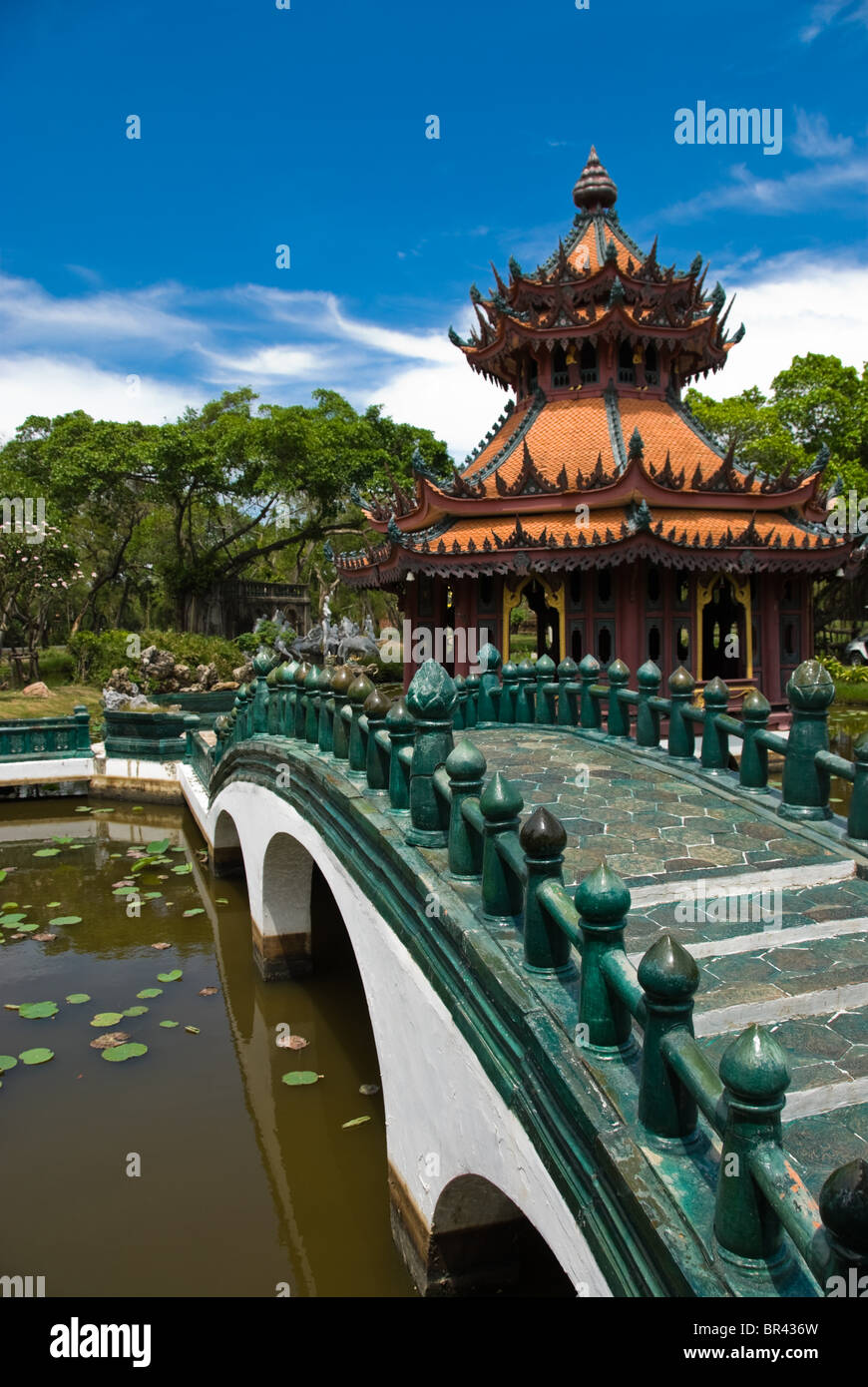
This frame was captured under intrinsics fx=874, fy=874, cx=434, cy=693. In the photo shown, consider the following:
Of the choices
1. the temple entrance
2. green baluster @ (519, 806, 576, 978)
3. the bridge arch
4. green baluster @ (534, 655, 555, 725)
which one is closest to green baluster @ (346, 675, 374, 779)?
the bridge arch

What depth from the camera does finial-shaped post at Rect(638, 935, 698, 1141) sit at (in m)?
2.69

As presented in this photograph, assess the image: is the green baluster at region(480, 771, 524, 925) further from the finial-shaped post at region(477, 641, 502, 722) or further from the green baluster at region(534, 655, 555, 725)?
the finial-shaped post at region(477, 641, 502, 722)

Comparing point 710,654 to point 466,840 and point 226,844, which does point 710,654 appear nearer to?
point 226,844

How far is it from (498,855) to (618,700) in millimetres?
5027

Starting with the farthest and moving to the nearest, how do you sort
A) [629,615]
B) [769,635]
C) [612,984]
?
[769,635]
[629,615]
[612,984]

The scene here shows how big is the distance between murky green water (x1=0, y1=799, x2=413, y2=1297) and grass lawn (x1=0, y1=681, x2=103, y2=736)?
14340mm

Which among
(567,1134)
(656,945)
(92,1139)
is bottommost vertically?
(92,1139)

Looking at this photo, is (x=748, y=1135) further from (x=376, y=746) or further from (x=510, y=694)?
(x=510, y=694)

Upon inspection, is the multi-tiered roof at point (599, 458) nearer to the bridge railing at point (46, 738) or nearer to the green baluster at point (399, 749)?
the bridge railing at point (46, 738)

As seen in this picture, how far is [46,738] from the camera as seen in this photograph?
70.1ft

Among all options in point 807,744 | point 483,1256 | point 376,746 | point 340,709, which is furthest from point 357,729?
point 483,1256

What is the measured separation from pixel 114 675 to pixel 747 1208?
26023 millimetres

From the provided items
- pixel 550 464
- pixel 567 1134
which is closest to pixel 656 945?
pixel 567 1134
